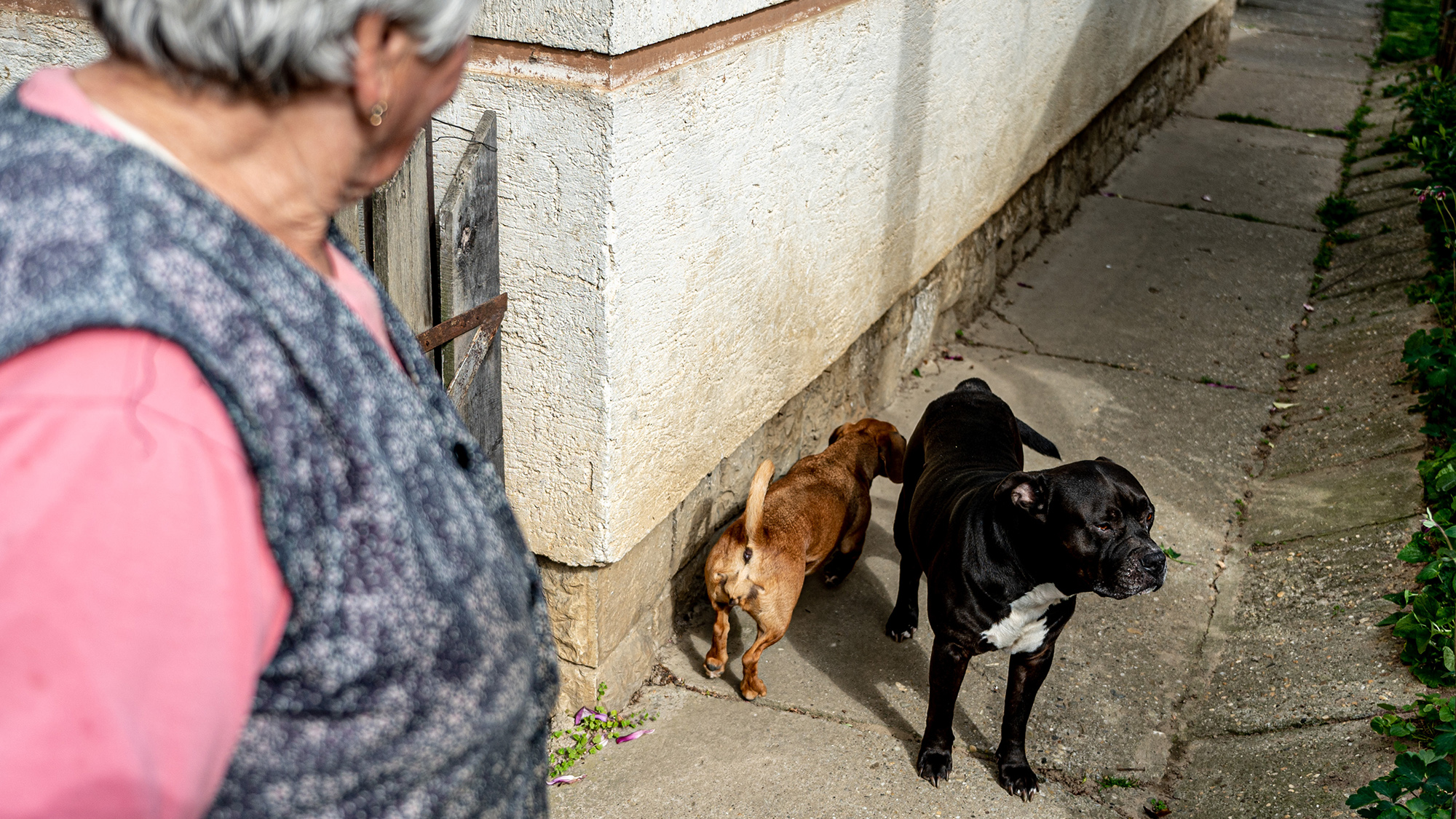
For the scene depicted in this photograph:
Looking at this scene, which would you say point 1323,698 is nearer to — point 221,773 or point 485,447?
point 485,447

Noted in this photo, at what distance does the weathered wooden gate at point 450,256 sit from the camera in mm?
2414

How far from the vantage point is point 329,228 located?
1294 mm

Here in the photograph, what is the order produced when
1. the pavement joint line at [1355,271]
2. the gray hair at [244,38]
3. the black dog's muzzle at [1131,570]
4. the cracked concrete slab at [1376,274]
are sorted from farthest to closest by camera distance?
the pavement joint line at [1355,271]
the cracked concrete slab at [1376,274]
the black dog's muzzle at [1131,570]
the gray hair at [244,38]

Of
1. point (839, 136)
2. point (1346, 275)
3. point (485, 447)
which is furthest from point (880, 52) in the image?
point (1346, 275)

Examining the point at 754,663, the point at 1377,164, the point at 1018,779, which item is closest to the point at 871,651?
the point at 754,663

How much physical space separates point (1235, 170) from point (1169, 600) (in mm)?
6340

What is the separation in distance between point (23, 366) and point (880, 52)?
3.73 metres

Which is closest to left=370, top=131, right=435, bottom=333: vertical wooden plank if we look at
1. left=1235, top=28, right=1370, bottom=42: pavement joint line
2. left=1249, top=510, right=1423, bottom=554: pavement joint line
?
left=1249, top=510, right=1423, bottom=554: pavement joint line

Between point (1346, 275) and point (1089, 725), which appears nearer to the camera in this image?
point (1089, 725)

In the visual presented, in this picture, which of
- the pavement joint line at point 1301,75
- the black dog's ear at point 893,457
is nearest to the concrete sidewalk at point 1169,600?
the black dog's ear at point 893,457

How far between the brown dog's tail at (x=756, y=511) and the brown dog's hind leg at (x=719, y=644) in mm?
218

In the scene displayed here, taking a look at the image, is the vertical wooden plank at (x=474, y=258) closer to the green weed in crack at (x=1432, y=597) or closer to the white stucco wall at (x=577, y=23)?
the white stucco wall at (x=577, y=23)

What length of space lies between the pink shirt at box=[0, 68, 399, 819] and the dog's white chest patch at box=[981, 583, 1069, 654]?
254 centimetres

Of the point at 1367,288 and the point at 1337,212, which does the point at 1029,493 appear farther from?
the point at 1337,212
